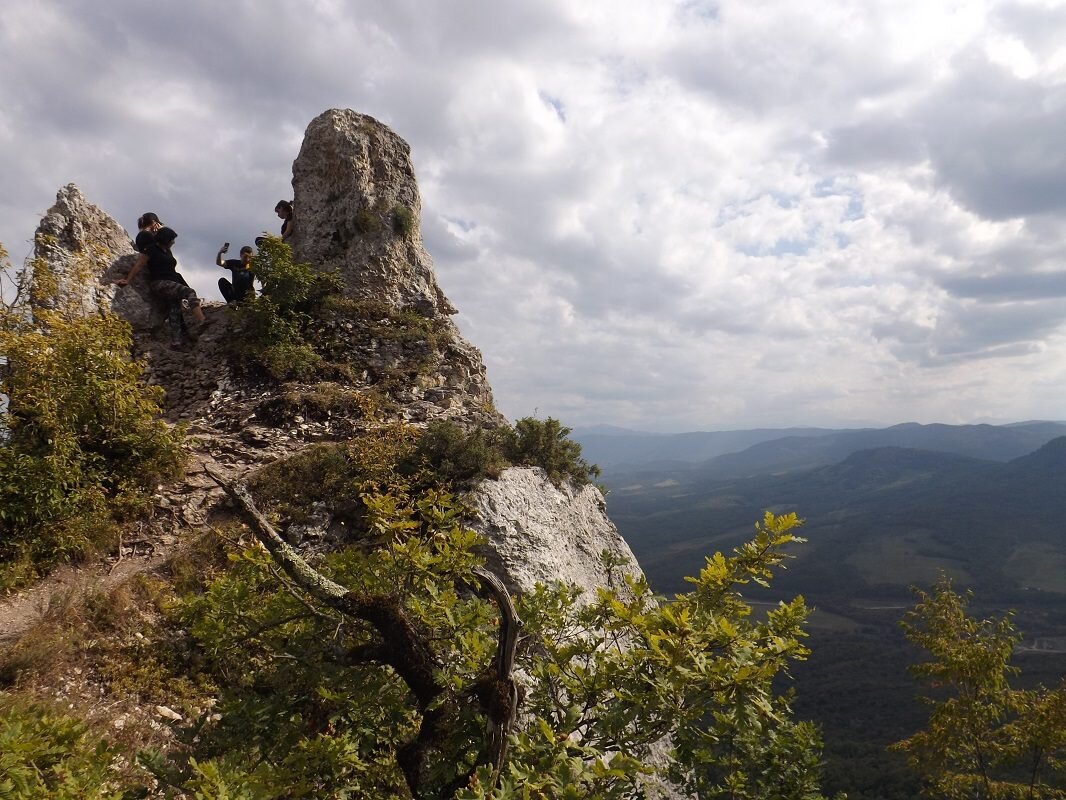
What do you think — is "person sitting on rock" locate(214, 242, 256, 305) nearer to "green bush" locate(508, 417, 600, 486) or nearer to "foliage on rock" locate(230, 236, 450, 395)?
"foliage on rock" locate(230, 236, 450, 395)

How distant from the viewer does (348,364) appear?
53.5 feet

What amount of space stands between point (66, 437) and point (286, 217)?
15.3 metres

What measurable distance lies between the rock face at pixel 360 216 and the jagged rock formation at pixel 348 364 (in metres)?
0.05

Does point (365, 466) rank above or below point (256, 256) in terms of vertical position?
below

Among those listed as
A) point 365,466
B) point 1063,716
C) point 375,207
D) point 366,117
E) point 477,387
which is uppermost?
point 366,117

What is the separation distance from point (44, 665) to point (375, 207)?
58.7 feet

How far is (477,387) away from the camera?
59.6ft

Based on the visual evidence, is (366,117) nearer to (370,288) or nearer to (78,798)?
(370,288)

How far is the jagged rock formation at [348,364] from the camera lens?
10.9 meters

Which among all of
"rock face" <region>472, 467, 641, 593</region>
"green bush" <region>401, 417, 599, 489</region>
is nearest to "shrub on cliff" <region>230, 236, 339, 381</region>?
"green bush" <region>401, 417, 599, 489</region>

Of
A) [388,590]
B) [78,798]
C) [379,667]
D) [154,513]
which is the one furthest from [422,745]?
[154,513]

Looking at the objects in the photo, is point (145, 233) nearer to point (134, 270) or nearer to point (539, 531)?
point (134, 270)

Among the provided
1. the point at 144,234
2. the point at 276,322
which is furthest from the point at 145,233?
the point at 276,322

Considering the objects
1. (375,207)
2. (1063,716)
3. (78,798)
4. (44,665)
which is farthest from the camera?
(375,207)
